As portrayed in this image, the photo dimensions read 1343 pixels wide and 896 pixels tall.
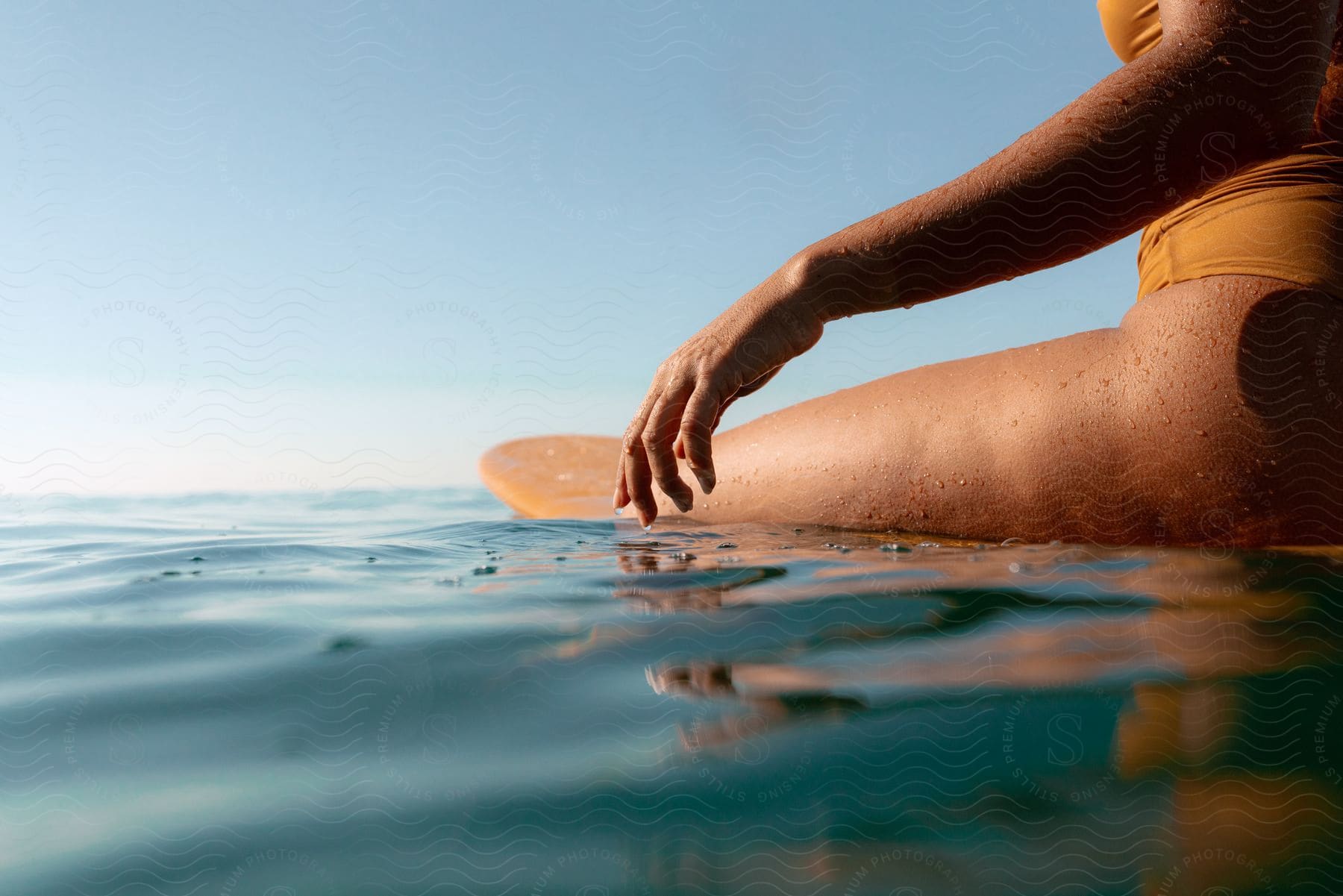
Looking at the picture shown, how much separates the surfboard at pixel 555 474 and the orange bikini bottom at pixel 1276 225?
5.25 ft

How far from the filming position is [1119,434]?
1.57 metres

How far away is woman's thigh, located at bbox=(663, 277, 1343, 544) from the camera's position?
146cm

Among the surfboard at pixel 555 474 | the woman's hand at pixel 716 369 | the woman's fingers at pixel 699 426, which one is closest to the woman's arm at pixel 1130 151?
the woman's hand at pixel 716 369

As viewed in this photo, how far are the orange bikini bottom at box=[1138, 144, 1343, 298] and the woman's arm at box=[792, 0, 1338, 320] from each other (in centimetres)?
22

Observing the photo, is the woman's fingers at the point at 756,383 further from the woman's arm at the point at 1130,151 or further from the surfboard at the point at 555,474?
the surfboard at the point at 555,474

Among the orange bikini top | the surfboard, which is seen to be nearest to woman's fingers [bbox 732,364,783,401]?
the orange bikini top

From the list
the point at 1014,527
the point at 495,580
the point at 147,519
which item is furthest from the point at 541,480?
the point at 1014,527

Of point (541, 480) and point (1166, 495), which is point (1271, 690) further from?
point (541, 480)

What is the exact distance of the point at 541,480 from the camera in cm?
311

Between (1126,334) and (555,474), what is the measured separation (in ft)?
6.49

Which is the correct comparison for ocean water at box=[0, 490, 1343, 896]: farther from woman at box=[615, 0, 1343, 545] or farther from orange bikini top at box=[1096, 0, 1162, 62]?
orange bikini top at box=[1096, 0, 1162, 62]

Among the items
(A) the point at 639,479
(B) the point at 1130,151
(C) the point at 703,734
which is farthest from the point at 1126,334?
(C) the point at 703,734

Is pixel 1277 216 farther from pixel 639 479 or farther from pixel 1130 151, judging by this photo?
pixel 639 479

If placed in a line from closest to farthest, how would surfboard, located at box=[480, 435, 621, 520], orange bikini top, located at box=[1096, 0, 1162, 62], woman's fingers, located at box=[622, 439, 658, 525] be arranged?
woman's fingers, located at box=[622, 439, 658, 525], orange bikini top, located at box=[1096, 0, 1162, 62], surfboard, located at box=[480, 435, 621, 520]
